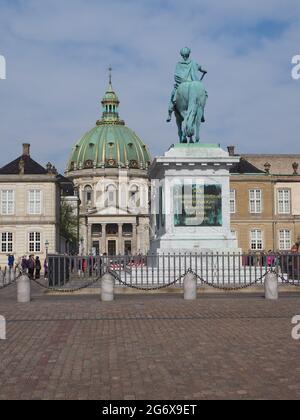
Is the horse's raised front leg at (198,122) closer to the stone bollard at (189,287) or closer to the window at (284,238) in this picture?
the stone bollard at (189,287)

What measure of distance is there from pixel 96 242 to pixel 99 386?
12578 cm

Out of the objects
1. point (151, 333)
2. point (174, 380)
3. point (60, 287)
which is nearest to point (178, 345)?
point (151, 333)

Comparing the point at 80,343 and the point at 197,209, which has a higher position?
the point at 197,209

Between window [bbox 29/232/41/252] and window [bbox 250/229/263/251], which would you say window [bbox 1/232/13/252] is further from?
window [bbox 250/229/263/251]

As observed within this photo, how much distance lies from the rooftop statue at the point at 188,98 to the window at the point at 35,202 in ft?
125

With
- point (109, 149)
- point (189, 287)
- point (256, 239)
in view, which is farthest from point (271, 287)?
point (109, 149)

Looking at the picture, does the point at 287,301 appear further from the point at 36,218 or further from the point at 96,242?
the point at 96,242

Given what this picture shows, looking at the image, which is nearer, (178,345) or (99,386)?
(99,386)

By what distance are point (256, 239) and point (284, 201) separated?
15.6 ft

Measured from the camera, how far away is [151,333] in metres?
Result: 12.2

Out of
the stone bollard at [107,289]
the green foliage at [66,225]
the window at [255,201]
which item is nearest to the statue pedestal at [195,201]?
the stone bollard at [107,289]

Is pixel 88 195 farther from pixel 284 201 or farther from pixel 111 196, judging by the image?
pixel 284 201

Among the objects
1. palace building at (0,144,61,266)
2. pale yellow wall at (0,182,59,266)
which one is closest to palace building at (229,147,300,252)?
pale yellow wall at (0,182,59,266)
